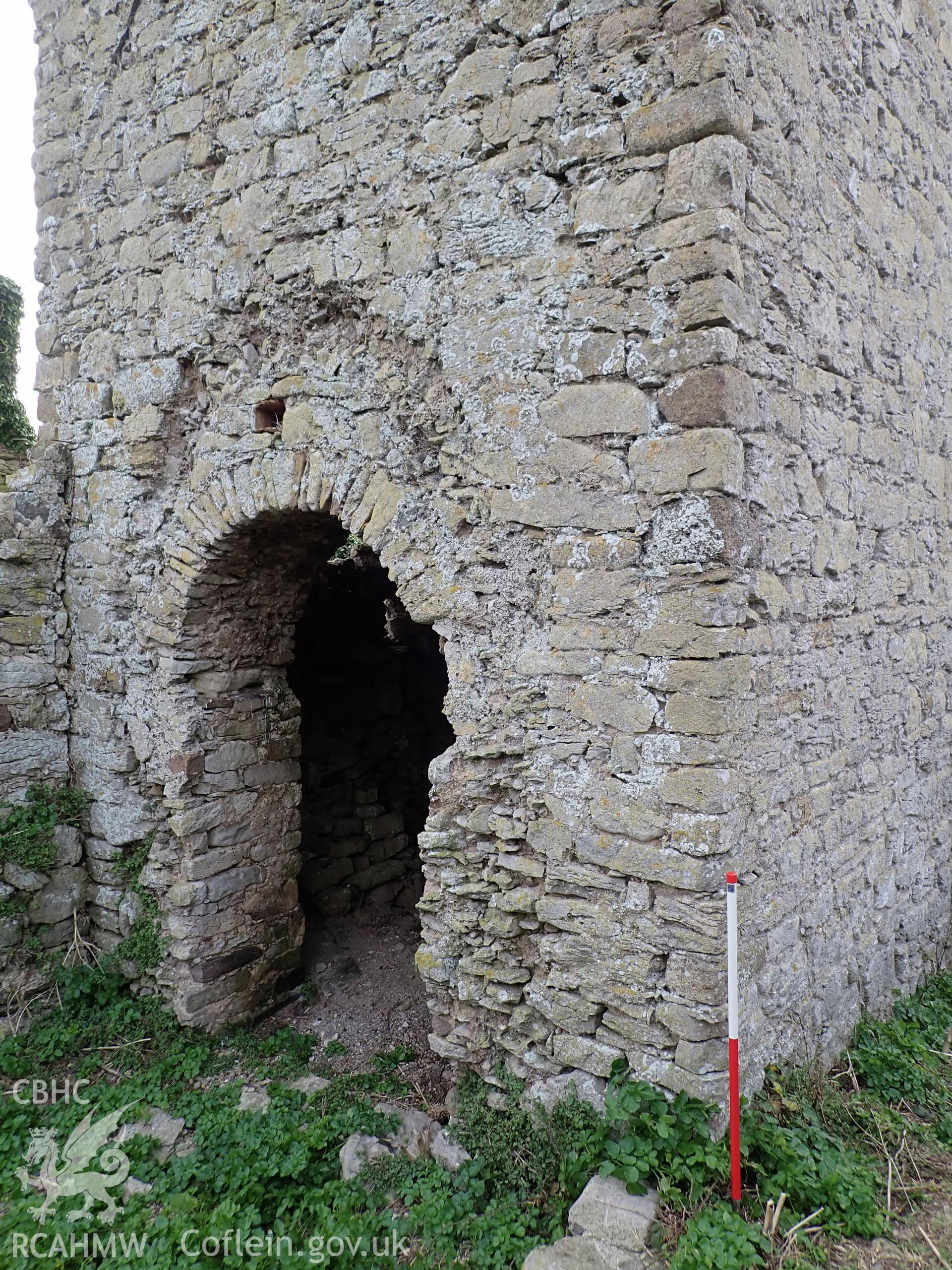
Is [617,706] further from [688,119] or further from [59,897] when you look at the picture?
[59,897]

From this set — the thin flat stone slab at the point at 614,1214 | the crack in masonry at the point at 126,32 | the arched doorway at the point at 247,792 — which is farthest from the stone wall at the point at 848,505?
the crack in masonry at the point at 126,32

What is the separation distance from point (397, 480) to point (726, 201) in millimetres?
1473

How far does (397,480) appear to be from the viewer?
330 centimetres

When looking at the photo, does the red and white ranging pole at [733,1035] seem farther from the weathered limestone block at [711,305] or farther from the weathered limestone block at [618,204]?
the weathered limestone block at [618,204]

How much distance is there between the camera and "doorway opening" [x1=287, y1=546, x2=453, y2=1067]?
5180 millimetres

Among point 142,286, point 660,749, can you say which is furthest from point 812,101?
point 142,286

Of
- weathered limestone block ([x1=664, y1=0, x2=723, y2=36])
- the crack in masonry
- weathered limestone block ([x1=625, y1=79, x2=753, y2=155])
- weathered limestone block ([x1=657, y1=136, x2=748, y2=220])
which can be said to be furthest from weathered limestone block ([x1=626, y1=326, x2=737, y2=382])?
the crack in masonry

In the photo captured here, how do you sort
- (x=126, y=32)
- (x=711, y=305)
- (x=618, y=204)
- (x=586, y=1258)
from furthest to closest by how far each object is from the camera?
(x=126, y=32), (x=618, y=204), (x=711, y=305), (x=586, y=1258)

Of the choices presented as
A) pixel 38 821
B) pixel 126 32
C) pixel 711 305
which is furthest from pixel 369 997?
pixel 126 32

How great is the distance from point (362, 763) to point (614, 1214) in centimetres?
362

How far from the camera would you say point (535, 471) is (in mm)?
2949

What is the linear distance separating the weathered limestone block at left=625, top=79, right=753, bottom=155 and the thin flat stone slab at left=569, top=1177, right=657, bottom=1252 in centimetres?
322

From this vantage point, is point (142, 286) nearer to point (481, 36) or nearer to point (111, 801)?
point (481, 36)

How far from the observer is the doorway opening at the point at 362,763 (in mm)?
5180
